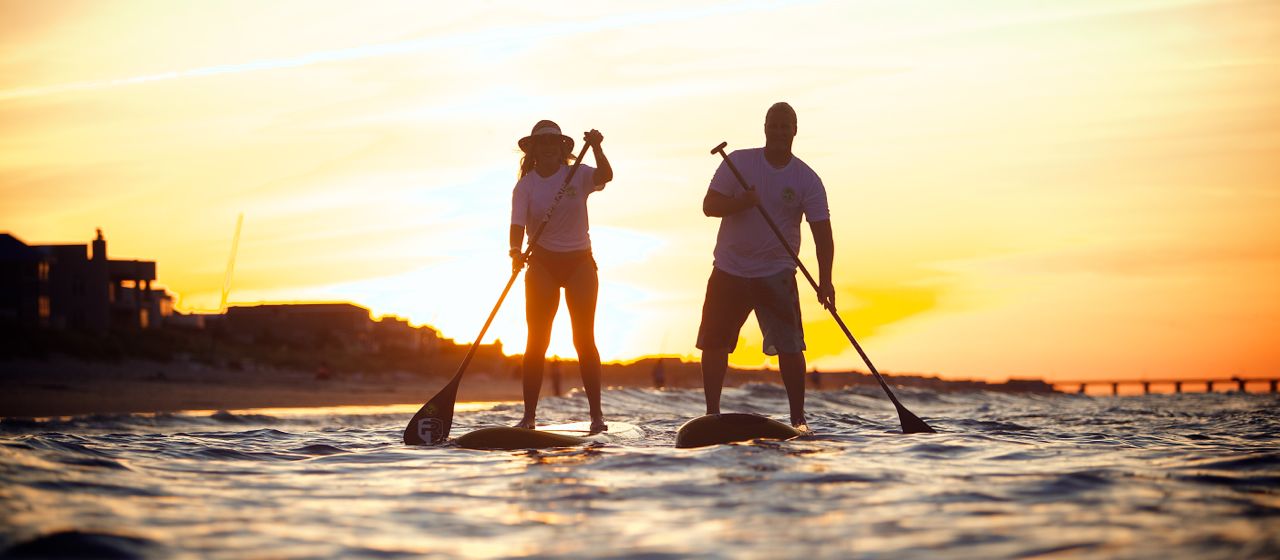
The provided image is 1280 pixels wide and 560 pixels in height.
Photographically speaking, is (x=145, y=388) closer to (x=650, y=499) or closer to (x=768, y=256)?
(x=768, y=256)

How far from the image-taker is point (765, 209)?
296 inches

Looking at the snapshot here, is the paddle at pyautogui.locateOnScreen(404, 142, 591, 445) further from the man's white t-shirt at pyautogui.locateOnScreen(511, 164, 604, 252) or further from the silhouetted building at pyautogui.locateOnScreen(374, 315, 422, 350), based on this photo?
the silhouetted building at pyautogui.locateOnScreen(374, 315, 422, 350)

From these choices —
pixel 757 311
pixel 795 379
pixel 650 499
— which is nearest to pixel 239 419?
pixel 757 311

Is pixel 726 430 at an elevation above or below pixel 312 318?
below

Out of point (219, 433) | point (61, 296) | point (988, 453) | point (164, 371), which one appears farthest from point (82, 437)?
point (61, 296)

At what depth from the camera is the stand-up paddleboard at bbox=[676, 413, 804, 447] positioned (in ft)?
21.2

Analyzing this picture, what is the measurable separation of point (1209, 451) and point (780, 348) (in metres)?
2.78

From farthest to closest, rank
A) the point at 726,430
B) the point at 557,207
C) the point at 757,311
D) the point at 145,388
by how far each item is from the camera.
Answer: the point at 145,388
the point at 557,207
the point at 757,311
the point at 726,430

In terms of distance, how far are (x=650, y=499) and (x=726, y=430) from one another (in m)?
2.26

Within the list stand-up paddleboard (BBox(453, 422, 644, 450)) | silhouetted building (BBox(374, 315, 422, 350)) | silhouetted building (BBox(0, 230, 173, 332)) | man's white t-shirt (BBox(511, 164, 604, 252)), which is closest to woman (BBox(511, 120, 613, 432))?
man's white t-shirt (BBox(511, 164, 604, 252))

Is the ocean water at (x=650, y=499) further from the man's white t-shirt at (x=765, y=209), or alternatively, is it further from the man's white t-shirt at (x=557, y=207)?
the man's white t-shirt at (x=557, y=207)

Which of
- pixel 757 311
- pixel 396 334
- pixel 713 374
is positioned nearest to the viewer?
pixel 713 374

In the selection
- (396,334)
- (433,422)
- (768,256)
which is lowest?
Answer: (433,422)

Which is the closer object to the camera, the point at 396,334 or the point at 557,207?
the point at 557,207
